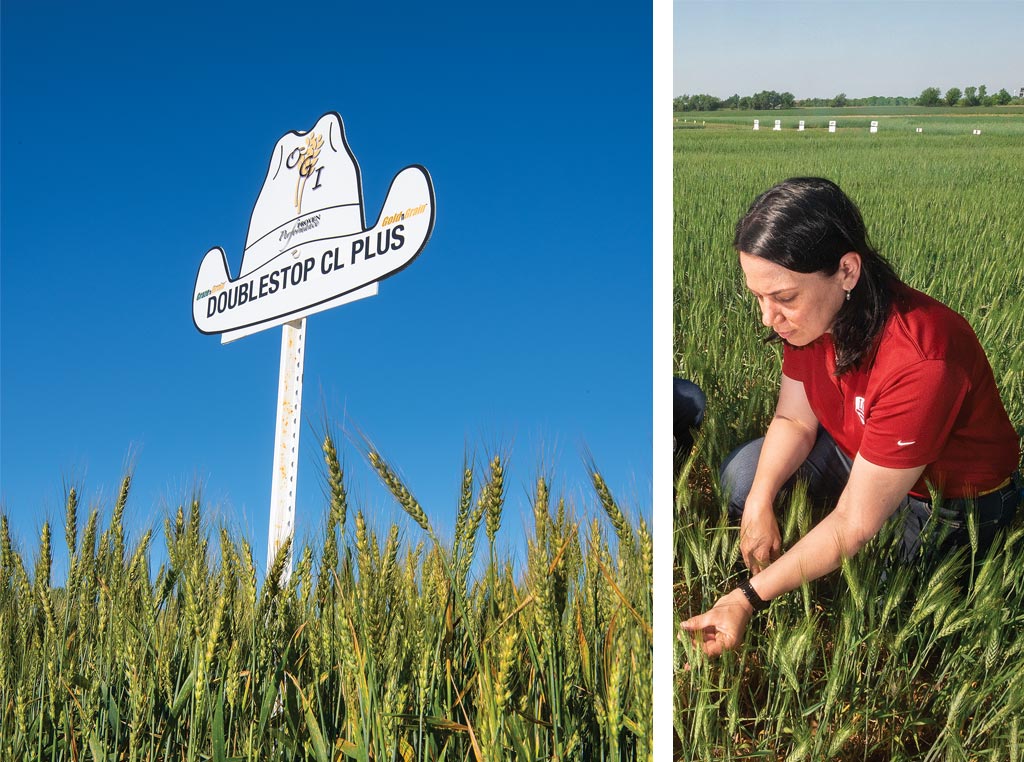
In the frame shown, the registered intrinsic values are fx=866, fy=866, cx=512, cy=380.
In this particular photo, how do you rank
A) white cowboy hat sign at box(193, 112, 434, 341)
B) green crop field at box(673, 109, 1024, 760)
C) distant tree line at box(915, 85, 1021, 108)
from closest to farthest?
green crop field at box(673, 109, 1024, 760), distant tree line at box(915, 85, 1021, 108), white cowboy hat sign at box(193, 112, 434, 341)

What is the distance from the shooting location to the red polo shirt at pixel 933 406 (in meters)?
0.95

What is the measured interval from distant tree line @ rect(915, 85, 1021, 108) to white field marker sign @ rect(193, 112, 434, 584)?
75cm

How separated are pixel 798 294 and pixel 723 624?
15.4 inches

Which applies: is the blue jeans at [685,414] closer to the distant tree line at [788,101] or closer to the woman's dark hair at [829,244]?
Result: the woman's dark hair at [829,244]

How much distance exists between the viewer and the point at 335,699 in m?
1.18

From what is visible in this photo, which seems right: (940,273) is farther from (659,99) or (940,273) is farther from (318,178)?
(318,178)

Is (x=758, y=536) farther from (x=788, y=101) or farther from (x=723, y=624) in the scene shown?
(x=788, y=101)

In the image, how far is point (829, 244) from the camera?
3.25 ft

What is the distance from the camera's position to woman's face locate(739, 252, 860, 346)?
38.8 inches

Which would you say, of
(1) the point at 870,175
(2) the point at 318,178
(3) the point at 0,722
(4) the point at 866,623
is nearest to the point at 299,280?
(2) the point at 318,178

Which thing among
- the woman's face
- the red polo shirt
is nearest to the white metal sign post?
the woman's face

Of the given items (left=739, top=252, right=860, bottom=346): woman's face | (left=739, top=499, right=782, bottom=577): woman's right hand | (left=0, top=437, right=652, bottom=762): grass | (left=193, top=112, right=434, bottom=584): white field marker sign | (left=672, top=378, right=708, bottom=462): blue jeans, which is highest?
(left=193, top=112, right=434, bottom=584): white field marker sign

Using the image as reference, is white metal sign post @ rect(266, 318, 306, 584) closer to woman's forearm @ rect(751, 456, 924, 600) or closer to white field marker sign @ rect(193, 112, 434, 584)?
white field marker sign @ rect(193, 112, 434, 584)

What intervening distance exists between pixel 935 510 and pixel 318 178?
4.04ft
